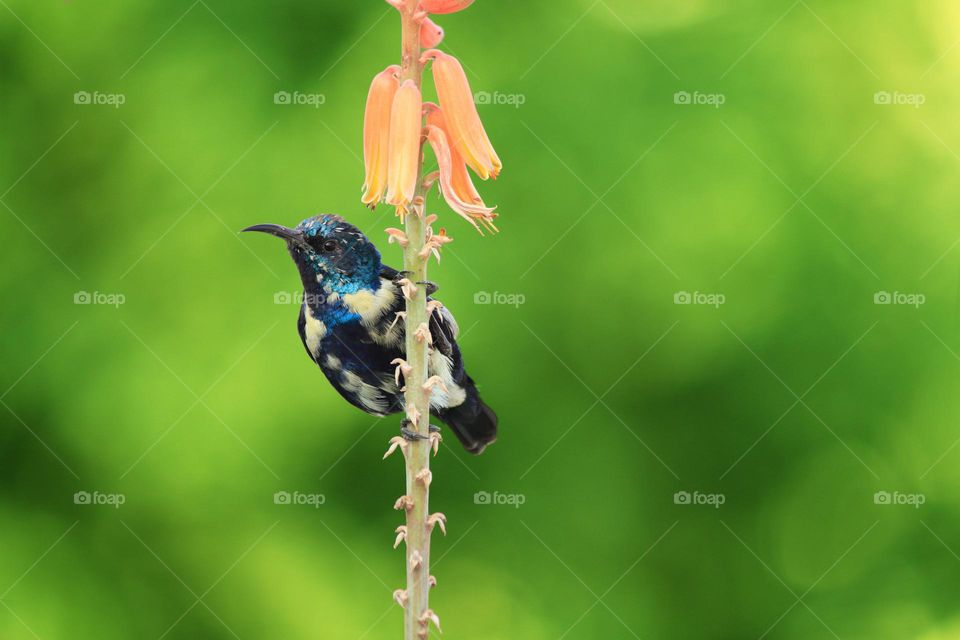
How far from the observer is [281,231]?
58.2 inches

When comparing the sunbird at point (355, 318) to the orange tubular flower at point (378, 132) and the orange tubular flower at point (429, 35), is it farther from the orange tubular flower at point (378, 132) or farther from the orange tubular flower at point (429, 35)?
the orange tubular flower at point (429, 35)

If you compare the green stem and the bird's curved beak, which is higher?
the bird's curved beak

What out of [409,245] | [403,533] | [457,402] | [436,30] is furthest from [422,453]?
[457,402]

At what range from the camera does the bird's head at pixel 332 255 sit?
5.03ft

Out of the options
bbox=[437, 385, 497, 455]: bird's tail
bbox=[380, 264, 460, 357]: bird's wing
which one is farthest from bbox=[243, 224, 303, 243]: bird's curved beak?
bbox=[437, 385, 497, 455]: bird's tail

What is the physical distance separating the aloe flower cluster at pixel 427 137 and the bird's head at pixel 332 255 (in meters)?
0.27

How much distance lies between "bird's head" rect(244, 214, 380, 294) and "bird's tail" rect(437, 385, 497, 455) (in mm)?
468

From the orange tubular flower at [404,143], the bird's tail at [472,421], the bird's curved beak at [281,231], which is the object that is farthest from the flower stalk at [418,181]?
the bird's tail at [472,421]

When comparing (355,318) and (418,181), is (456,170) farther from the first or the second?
(355,318)

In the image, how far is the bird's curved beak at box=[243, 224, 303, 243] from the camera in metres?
1.42

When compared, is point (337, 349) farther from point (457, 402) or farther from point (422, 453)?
point (422, 453)

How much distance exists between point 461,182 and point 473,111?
0.32 ft

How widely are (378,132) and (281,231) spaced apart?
29 cm

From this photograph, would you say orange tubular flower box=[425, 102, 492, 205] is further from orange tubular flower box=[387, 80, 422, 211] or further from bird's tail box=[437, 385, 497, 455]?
bird's tail box=[437, 385, 497, 455]
